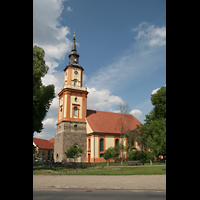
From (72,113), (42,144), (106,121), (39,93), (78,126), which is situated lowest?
(42,144)

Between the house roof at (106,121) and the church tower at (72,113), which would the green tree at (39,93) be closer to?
the church tower at (72,113)

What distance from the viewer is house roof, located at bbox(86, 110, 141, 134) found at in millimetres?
42438

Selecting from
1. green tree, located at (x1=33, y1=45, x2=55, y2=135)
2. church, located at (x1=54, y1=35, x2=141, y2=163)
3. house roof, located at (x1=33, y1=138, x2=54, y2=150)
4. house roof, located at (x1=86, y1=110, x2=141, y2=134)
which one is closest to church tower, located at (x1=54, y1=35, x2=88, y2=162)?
church, located at (x1=54, y1=35, x2=141, y2=163)

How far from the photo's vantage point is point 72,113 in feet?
136

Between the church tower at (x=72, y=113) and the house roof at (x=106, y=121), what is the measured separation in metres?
2.51

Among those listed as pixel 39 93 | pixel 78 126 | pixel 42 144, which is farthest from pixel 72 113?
pixel 42 144

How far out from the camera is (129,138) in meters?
41.1

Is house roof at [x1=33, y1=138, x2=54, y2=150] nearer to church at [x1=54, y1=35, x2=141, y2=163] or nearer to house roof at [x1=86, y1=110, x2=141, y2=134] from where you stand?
church at [x1=54, y1=35, x2=141, y2=163]

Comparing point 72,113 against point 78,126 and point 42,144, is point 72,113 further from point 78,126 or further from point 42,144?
point 42,144

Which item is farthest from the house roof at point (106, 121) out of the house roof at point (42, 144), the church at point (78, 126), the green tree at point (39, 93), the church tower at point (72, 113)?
the house roof at point (42, 144)

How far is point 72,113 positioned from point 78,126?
3.24 m

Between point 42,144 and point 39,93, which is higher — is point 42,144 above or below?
below

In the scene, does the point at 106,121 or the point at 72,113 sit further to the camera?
the point at 106,121
